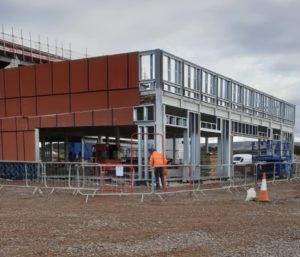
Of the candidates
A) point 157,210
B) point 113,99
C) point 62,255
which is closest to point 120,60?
point 113,99

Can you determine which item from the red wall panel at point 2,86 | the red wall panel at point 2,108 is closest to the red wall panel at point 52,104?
the red wall panel at point 2,108

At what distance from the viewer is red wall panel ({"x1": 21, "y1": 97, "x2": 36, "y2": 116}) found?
26391mm

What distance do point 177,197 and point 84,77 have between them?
32.4ft

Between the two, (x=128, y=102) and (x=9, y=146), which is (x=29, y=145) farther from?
(x=128, y=102)

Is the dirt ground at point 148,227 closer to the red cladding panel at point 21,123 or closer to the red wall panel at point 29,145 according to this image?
the red wall panel at point 29,145

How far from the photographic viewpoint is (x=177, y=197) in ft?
56.0

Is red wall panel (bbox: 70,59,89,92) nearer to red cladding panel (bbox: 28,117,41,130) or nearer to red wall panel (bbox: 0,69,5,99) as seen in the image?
red cladding panel (bbox: 28,117,41,130)

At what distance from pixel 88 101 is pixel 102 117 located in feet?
4.46

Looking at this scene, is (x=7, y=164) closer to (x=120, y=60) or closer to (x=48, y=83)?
(x=48, y=83)

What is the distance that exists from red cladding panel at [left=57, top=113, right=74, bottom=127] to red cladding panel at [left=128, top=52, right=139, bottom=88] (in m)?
4.05

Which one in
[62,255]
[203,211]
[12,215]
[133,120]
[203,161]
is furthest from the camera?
[203,161]

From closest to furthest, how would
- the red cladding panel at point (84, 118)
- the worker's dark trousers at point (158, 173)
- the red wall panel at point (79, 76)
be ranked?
1. the worker's dark trousers at point (158, 173)
2. the red cladding panel at point (84, 118)
3. the red wall panel at point (79, 76)

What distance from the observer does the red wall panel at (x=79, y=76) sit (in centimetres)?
2427

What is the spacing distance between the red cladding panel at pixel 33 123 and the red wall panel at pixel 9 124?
1143mm
